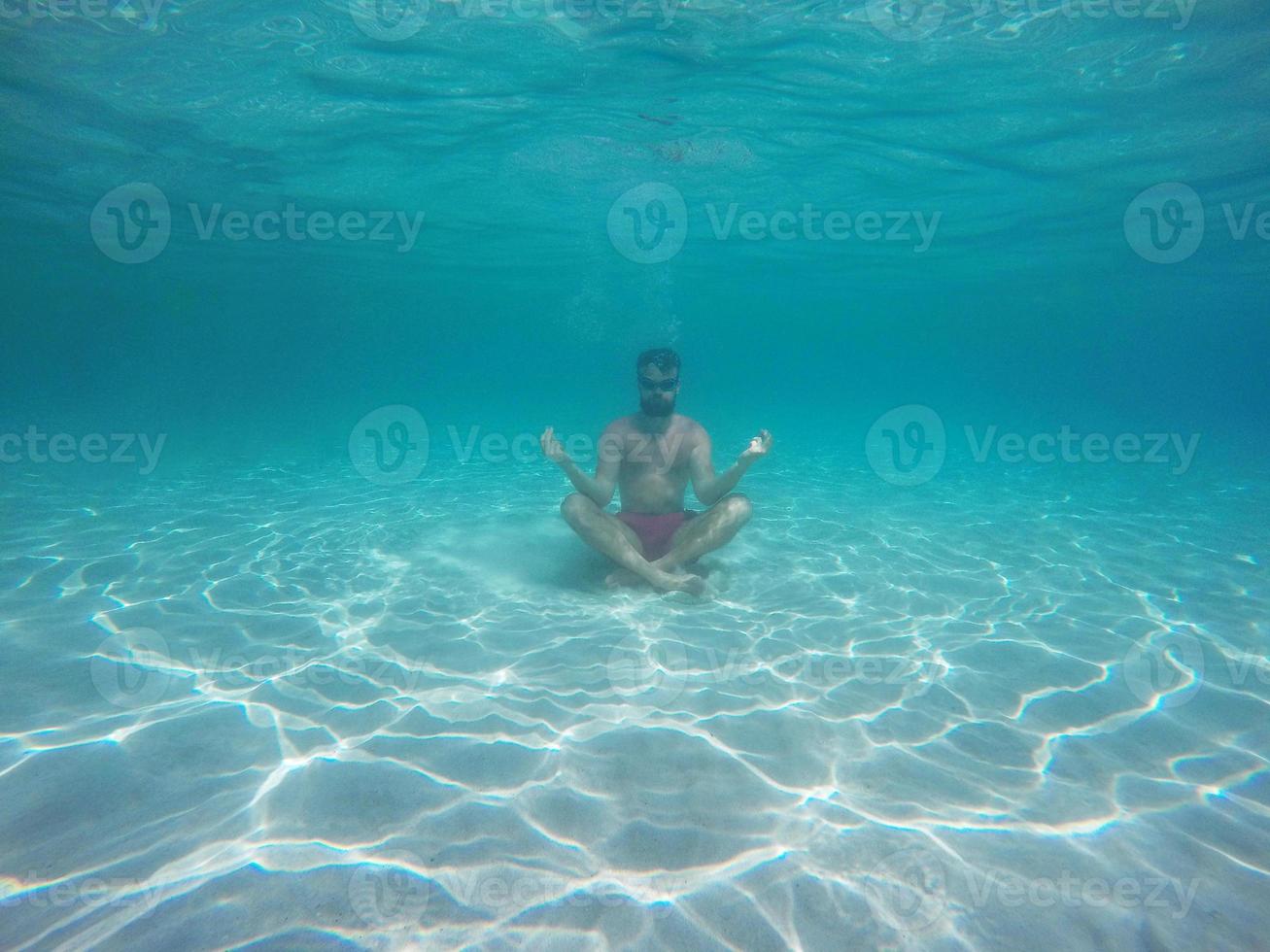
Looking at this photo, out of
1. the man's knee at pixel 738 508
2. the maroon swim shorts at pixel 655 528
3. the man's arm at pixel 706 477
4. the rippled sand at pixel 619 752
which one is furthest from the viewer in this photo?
the maroon swim shorts at pixel 655 528

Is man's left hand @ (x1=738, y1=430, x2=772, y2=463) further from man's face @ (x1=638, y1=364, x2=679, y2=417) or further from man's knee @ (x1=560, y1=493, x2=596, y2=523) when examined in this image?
man's knee @ (x1=560, y1=493, x2=596, y2=523)

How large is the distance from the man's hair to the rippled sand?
8.85ft

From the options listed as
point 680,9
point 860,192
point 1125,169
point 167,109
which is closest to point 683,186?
point 860,192

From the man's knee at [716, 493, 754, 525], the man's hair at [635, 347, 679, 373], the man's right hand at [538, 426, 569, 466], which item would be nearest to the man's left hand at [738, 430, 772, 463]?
the man's knee at [716, 493, 754, 525]

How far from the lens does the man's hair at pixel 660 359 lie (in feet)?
23.3

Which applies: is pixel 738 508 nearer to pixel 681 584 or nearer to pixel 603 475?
pixel 681 584

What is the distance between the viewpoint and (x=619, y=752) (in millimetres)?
4324

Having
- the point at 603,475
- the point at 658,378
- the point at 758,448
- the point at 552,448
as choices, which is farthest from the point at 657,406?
the point at 552,448

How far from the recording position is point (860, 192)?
21.8 meters

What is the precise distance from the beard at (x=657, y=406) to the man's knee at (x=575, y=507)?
1.31m

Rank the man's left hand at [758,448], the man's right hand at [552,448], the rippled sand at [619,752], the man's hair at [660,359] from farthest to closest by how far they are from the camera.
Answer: the man's hair at [660,359] < the man's left hand at [758,448] < the man's right hand at [552,448] < the rippled sand at [619,752]

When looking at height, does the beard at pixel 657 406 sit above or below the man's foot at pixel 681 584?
above

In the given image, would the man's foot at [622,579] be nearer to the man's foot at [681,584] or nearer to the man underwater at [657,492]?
the man underwater at [657,492]

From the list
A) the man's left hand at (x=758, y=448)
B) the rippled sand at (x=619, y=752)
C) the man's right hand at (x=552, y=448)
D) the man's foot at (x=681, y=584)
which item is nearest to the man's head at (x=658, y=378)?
the man's left hand at (x=758, y=448)
